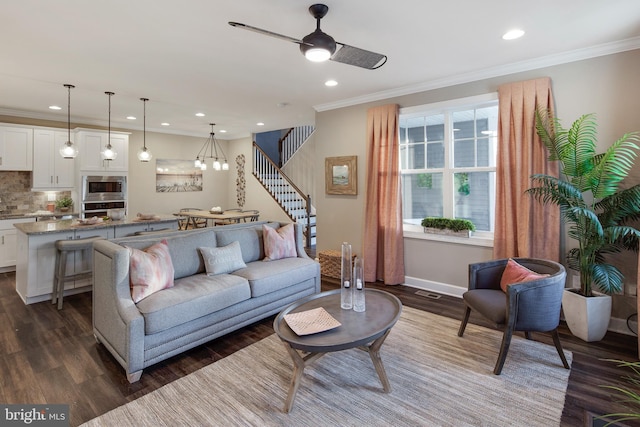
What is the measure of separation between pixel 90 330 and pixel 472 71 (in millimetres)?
4955

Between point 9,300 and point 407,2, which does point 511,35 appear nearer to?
point 407,2

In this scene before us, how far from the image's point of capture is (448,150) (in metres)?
4.38

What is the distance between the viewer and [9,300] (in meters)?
4.06

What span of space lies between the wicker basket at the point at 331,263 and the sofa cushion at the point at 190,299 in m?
2.12

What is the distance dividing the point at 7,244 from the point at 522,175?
7.43 meters

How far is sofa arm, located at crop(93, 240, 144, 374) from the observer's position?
240 cm

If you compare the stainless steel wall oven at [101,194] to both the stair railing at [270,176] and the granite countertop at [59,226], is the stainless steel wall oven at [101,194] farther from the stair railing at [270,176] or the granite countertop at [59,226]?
the stair railing at [270,176]

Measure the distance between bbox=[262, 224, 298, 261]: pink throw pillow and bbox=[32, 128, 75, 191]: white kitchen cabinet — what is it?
4623 mm

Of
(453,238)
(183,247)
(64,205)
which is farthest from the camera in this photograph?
(64,205)

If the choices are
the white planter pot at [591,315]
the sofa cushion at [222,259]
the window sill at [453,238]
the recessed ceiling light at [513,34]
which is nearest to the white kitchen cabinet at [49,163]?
the sofa cushion at [222,259]

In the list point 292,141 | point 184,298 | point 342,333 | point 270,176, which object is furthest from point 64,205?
point 342,333

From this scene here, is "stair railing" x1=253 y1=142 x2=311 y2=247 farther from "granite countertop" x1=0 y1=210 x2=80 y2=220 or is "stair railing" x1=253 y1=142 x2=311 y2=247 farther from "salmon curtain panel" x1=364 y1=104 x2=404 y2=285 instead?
"granite countertop" x1=0 y1=210 x2=80 y2=220

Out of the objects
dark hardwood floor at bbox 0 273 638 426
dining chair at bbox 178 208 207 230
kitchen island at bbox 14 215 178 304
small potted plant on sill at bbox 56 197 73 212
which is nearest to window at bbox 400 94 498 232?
dark hardwood floor at bbox 0 273 638 426

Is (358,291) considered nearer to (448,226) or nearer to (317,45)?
(317,45)
